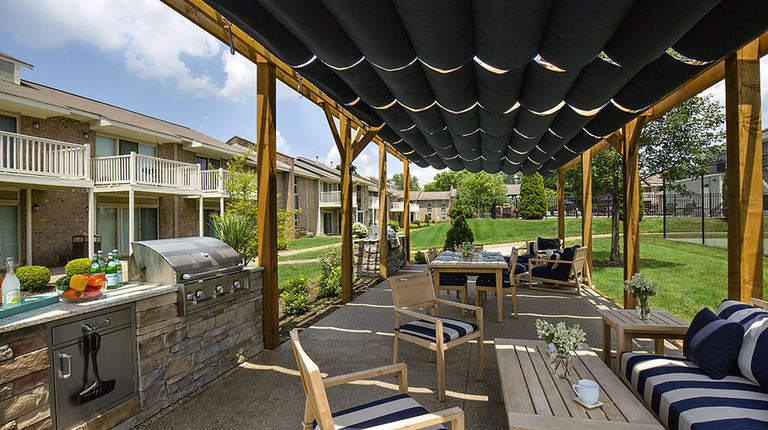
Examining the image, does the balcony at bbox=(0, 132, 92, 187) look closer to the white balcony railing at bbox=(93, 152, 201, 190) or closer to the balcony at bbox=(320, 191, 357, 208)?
the white balcony railing at bbox=(93, 152, 201, 190)

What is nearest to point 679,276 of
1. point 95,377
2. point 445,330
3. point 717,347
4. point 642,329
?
point 642,329

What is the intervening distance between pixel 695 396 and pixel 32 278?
9881 mm

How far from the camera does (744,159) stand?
98.2 inches

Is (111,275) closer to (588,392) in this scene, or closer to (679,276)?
(588,392)

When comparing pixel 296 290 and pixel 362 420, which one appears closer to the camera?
pixel 362 420

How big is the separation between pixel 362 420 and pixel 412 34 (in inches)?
80.6

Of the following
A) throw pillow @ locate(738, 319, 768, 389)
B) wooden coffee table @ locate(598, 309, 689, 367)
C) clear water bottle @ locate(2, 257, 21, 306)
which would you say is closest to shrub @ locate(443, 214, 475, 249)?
wooden coffee table @ locate(598, 309, 689, 367)

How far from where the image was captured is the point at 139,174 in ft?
34.8

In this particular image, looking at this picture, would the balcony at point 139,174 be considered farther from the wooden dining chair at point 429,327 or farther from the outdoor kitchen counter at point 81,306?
the wooden dining chair at point 429,327

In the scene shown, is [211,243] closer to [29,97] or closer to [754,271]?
[754,271]

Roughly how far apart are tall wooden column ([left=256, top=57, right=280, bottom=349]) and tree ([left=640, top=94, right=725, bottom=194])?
851 cm

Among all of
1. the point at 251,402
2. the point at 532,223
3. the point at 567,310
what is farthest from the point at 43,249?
the point at 532,223

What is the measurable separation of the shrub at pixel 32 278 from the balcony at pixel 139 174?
370cm

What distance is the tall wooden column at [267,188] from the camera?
11.6ft
